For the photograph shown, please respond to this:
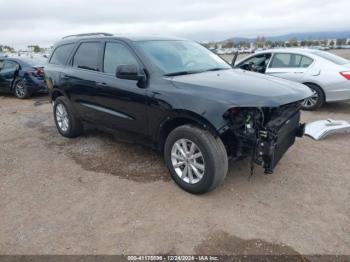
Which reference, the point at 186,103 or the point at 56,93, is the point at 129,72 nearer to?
the point at 186,103

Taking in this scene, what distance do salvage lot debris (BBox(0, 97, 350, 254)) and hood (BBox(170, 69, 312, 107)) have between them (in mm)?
1130

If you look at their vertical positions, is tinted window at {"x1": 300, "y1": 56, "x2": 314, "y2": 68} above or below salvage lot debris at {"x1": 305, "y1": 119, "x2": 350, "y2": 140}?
above

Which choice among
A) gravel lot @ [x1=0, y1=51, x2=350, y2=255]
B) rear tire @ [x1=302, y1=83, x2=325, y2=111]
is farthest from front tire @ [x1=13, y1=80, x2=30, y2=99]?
rear tire @ [x1=302, y1=83, x2=325, y2=111]

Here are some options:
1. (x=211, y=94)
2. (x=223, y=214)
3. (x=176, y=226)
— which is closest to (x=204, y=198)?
(x=223, y=214)

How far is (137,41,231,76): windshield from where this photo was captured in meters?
4.15

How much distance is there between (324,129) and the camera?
5.70 metres

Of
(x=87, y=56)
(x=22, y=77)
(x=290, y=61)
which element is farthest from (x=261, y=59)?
(x=22, y=77)

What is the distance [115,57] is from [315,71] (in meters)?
5.01

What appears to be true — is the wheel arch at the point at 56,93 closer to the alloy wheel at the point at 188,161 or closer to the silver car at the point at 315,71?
the alloy wheel at the point at 188,161

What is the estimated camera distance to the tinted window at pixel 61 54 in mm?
Result: 5606

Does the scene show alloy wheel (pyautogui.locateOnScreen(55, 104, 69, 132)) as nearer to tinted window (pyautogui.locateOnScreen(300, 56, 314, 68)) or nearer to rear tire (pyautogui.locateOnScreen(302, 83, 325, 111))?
rear tire (pyautogui.locateOnScreen(302, 83, 325, 111))

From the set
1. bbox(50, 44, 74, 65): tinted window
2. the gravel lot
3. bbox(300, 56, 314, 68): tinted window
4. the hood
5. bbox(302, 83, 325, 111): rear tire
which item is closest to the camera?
the gravel lot

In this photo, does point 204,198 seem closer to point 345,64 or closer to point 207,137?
point 207,137

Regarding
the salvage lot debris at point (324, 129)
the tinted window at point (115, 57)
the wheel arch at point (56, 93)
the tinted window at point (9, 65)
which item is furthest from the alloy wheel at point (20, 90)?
the salvage lot debris at point (324, 129)
